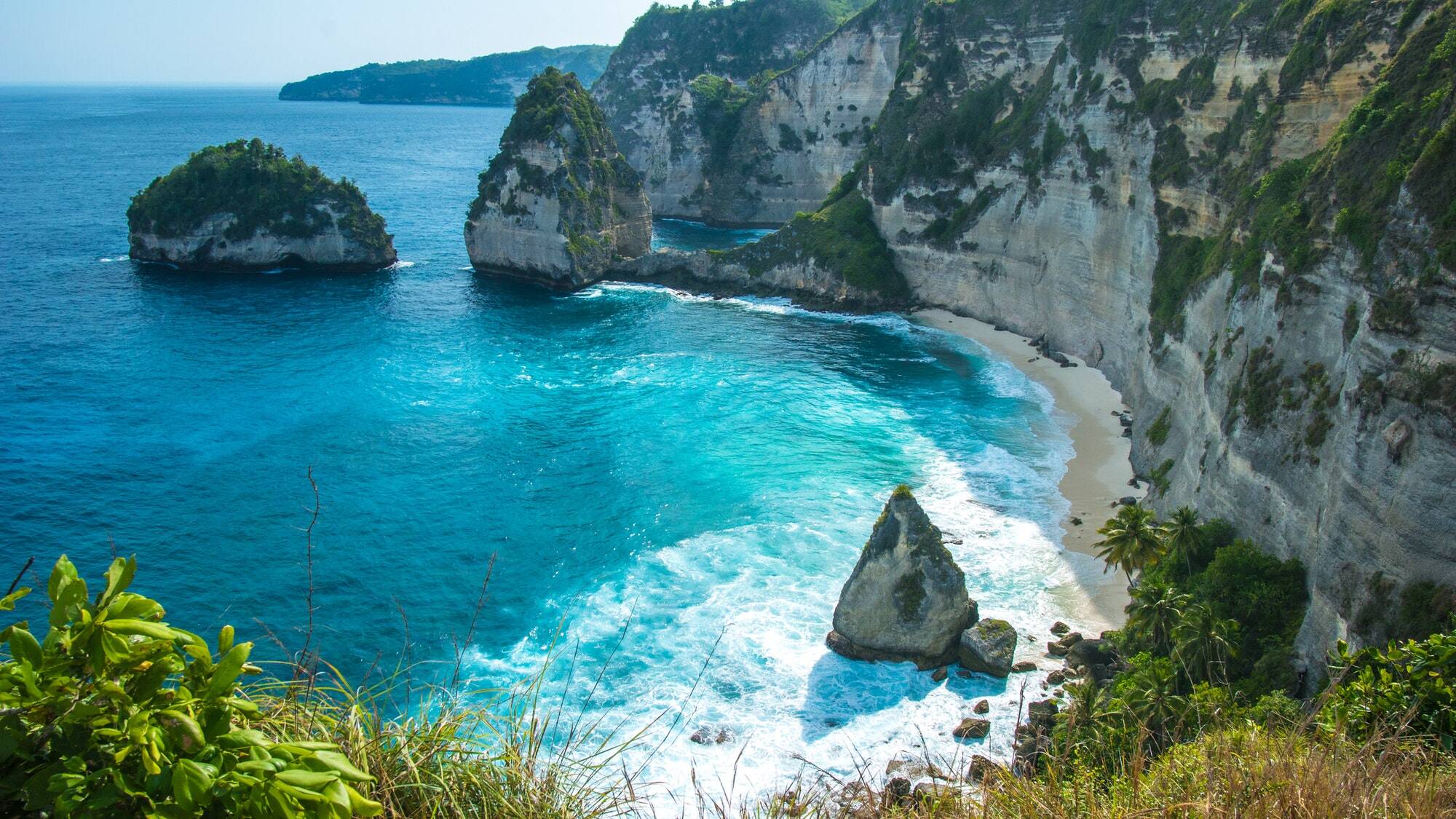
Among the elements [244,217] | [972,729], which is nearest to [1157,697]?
[972,729]

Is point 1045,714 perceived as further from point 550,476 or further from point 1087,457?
point 550,476

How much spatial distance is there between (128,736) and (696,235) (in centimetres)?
11080

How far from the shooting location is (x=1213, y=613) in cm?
2770

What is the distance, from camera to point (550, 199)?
279ft

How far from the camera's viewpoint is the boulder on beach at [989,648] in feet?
100

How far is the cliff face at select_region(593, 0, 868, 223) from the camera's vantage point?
126m

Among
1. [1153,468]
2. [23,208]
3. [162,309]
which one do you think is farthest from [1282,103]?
[23,208]

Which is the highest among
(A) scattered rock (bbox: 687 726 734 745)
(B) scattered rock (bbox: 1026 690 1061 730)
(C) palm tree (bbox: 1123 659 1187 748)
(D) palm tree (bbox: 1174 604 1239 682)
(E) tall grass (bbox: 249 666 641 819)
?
(E) tall grass (bbox: 249 666 641 819)

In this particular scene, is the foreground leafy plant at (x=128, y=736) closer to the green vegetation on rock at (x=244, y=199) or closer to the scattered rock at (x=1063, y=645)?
the scattered rock at (x=1063, y=645)

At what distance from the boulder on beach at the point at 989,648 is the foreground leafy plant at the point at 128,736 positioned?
2741 cm

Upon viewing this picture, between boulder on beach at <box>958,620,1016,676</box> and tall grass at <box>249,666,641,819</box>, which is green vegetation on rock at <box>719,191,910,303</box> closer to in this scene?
boulder on beach at <box>958,620,1016,676</box>

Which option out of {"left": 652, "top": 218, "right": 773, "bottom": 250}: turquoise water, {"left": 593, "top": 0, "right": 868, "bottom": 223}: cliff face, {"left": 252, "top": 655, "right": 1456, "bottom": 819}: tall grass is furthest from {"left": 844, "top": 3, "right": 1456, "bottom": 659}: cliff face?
{"left": 593, "top": 0, "right": 868, "bottom": 223}: cliff face

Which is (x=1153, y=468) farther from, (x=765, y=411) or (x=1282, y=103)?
(x=765, y=411)

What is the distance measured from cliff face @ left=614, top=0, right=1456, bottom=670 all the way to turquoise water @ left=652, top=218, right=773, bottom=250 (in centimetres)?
2815
